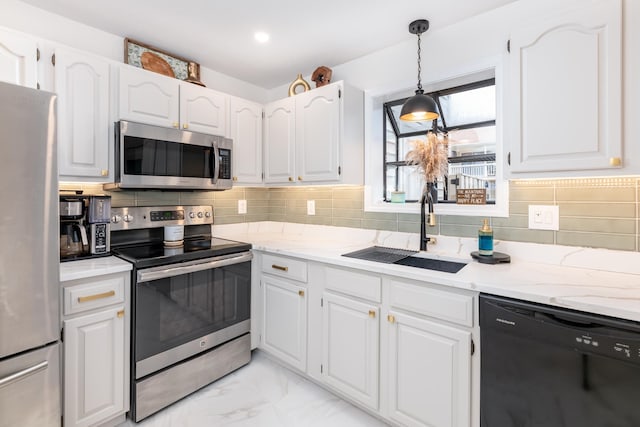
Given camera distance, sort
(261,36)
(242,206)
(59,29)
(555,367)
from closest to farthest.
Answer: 1. (555,367)
2. (59,29)
3. (261,36)
4. (242,206)

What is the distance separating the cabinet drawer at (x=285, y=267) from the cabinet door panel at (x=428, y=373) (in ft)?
2.28

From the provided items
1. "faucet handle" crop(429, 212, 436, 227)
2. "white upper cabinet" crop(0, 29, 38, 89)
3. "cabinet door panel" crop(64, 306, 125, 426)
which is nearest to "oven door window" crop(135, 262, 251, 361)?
"cabinet door panel" crop(64, 306, 125, 426)

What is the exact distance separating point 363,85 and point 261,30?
86 centimetres

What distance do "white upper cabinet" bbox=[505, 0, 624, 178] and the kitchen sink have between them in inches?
23.0

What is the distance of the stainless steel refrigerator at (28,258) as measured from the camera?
117cm

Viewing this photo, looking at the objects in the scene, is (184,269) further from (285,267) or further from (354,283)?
(354,283)

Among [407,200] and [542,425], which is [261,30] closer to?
[407,200]

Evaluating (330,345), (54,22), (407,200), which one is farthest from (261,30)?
(330,345)

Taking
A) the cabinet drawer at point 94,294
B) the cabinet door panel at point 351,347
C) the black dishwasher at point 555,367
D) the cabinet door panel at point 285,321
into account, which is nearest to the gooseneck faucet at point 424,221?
the cabinet door panel at point 351,347

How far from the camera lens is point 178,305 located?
74.8 inches

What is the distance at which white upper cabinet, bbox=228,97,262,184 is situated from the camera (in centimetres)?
259

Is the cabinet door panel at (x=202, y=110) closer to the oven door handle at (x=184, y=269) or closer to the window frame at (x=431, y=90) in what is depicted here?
the oven door handle at (x=184, y=269)

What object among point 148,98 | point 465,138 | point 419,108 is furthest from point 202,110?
point 465,138

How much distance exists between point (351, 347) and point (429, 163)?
126cm
